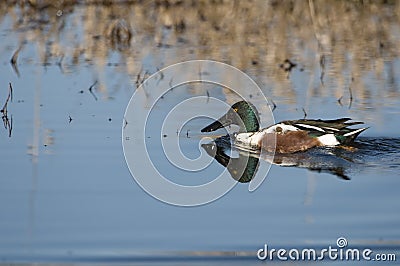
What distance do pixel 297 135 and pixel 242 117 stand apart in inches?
24.2

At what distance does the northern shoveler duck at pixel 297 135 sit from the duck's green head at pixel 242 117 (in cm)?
2

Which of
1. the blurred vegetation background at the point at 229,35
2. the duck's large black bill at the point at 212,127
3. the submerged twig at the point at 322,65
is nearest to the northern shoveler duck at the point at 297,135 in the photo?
the duck's large black bill at the point at 212,127

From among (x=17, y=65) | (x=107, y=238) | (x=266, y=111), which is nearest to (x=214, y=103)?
(x=266, y=111)

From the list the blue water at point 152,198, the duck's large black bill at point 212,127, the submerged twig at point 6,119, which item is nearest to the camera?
the blue water at point 152,198

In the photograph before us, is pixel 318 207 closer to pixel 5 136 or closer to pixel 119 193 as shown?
pixel 119 193

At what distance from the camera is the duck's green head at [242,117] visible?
301 inches

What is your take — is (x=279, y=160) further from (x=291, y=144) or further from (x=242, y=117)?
(x=242, y=117)

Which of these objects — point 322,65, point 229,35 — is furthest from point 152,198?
point 229,35

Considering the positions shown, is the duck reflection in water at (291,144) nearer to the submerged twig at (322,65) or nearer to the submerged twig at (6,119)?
the submerged twig at (6,119)

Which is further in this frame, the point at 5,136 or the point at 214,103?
the point at 214,103

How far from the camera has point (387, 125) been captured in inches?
299

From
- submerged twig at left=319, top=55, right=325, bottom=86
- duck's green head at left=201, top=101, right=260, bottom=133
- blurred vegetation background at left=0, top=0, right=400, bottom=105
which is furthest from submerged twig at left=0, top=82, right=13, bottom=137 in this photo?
submerged twig at left=319, top=55, right=325, bottom=86

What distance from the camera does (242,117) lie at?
7703 millimetres

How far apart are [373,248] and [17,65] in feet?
19.3
